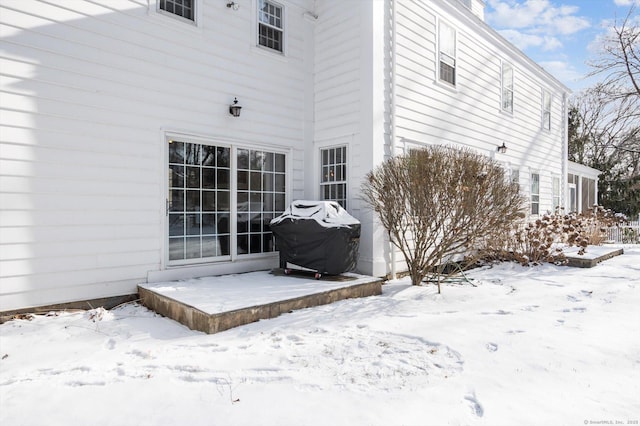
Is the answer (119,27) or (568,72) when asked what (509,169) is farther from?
(568,72)

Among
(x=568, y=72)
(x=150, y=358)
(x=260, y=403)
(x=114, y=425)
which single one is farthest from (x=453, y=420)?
(x=568, y=72)

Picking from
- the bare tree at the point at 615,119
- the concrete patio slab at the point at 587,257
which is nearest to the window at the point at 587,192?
the bare tree at the point at 615,119

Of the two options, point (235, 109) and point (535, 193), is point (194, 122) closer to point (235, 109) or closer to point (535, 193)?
point (235, 109)

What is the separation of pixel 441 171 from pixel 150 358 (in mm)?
4027

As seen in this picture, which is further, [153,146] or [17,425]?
[153,146]

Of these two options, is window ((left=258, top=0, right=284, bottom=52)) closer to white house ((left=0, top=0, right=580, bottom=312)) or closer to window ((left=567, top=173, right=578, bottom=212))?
white house ((left=0, top=0, right=580, bottom=312))

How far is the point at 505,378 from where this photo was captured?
2.64 metres

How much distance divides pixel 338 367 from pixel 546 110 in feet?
41.5

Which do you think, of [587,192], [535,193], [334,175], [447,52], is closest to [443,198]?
[334,175]

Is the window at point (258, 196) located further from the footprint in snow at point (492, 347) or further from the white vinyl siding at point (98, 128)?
the footprint in snow at point (492, 347)

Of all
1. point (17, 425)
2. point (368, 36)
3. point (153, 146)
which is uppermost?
point (368, 36)

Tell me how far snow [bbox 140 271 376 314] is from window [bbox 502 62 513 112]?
7399 mm

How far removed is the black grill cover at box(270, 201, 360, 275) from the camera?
5.27 metres

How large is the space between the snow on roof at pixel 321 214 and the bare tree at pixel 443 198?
59 cm
